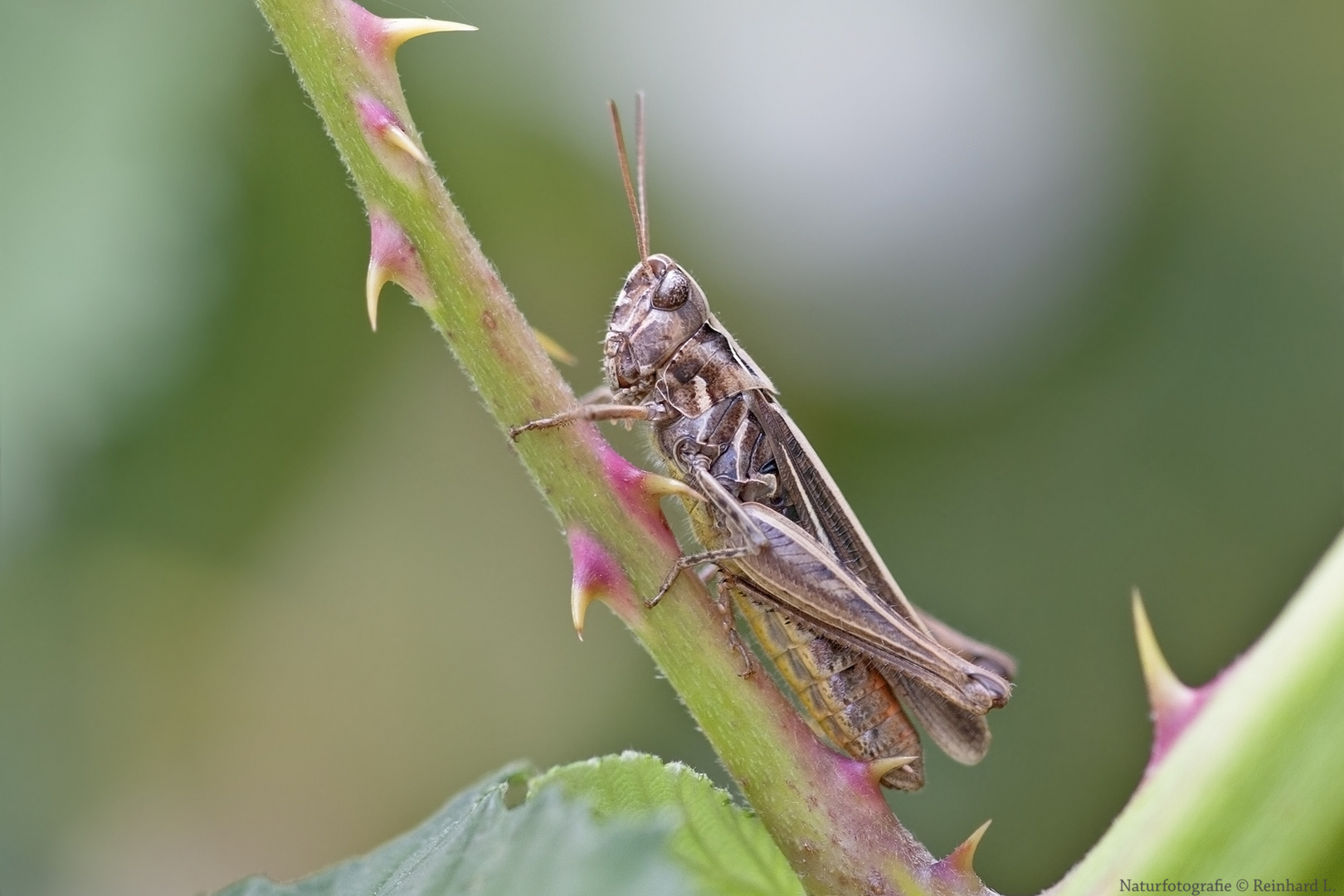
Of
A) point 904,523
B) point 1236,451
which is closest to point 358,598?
point 904,523

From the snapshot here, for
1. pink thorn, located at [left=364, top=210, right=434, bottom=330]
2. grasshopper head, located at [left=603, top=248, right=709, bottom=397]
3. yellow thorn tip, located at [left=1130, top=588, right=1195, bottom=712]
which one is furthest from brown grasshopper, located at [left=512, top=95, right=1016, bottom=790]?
pink thorn, located at [left=364, top=210, right=434, bottom=330]

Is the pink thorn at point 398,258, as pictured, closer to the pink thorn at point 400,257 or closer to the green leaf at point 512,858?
the pink thorn at point 400,257

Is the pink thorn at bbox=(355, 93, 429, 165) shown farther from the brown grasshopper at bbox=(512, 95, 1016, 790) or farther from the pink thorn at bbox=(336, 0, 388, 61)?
the brown grasshopper at bbox=(512, 95, 1016, 790)

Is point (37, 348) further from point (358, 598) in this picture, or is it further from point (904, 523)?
point (904, 523)

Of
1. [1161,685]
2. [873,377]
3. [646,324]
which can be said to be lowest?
[873,377]

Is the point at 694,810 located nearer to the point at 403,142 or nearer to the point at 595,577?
the point at 595,577

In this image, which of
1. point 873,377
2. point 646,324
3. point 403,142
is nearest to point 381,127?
point 403,142

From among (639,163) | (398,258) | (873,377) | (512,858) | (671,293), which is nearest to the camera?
(512,858)
